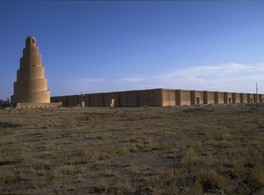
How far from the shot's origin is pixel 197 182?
22.5 feet

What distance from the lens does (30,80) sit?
7244 cm

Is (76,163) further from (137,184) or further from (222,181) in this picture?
(222,181)

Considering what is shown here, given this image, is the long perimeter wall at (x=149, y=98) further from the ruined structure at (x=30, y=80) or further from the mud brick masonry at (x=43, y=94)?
the ruined structure at (x=30, y=80)

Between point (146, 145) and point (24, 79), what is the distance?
65.0m

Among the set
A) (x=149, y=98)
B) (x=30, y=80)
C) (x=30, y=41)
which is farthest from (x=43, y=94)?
(x=149, y=98)

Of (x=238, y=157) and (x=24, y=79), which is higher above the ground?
(x=24, y=79)

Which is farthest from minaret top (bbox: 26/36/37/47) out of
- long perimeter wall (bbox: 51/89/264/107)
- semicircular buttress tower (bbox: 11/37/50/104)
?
long perimeter wall (bbox: 51/89/264/107)

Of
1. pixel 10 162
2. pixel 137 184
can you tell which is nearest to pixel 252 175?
pixel 137 184

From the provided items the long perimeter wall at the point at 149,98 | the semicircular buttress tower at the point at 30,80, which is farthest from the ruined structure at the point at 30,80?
the long perimeter wall at the point at 149,98

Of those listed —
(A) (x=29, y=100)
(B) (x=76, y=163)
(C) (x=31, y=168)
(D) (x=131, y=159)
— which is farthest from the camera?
(A) (x=29, y=100)

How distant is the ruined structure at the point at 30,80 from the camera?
71.7m

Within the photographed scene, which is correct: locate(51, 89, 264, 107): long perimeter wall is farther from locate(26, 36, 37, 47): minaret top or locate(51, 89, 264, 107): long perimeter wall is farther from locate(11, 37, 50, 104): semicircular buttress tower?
locate(26, 36, 37, 47): minaret top

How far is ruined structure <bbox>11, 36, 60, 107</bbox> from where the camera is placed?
71.7 m

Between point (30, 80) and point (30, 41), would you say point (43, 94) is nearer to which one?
point (30, 80)
